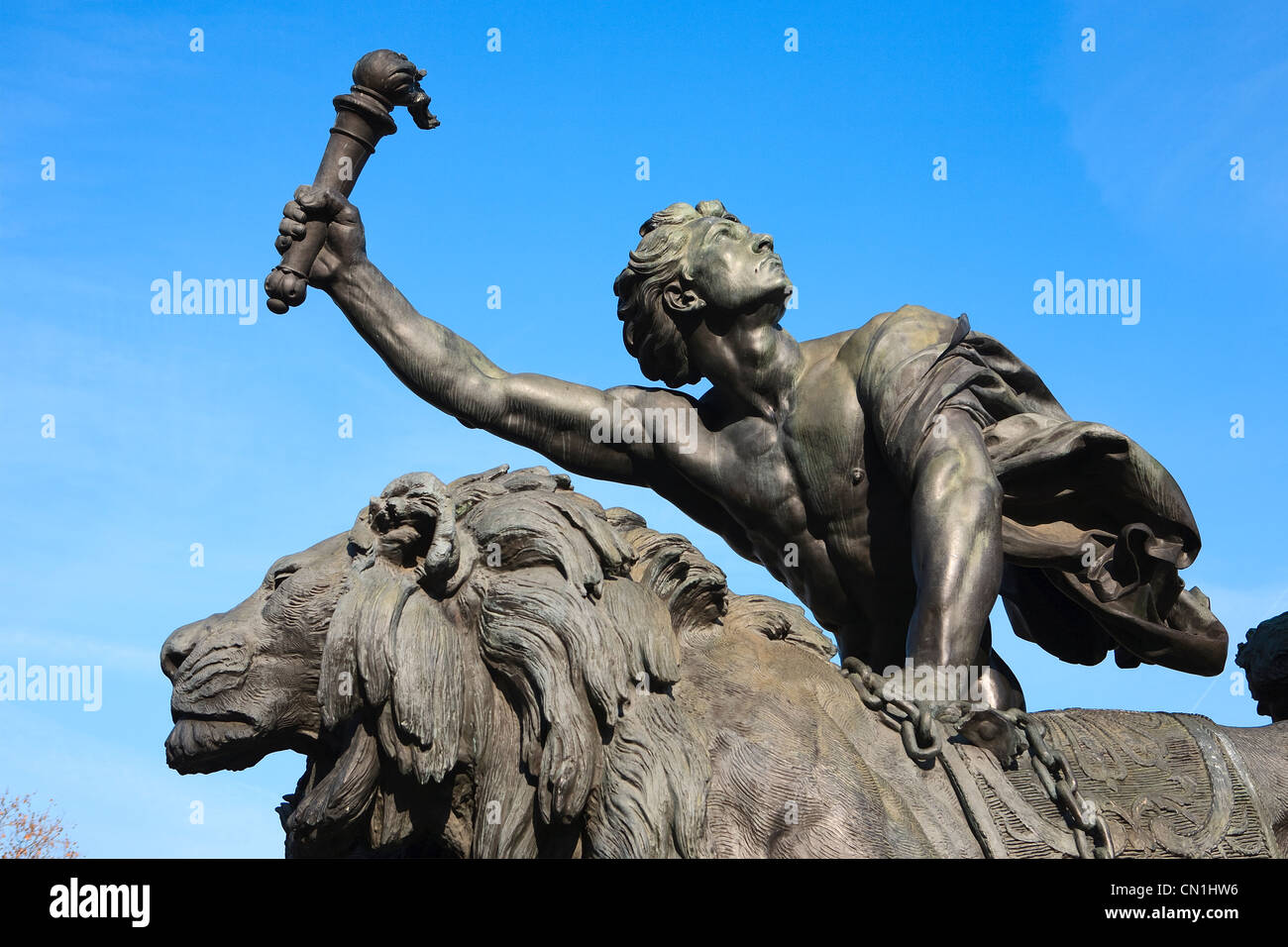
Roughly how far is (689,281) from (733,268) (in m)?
0.13

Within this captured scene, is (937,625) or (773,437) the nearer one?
(937,625)

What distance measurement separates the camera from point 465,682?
3.29 m

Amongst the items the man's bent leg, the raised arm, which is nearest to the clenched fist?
the raised arm

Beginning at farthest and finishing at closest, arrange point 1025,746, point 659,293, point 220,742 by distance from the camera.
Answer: point 659,293 → point 1025,746 → point 220,742

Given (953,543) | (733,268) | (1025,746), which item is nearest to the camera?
(1025,746)

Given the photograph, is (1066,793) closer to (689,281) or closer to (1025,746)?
(1025,746)

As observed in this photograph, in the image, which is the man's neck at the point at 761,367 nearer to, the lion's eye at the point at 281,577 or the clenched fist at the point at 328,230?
the clenched fist at the point at 328,230

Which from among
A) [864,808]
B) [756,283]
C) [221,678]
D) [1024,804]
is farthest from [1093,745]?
[221,678]

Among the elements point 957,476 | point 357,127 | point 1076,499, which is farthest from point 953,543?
point 357,127

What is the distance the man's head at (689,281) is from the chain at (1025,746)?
1.20 m

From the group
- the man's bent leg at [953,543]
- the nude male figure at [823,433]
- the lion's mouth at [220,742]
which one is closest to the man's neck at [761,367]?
the nude male figure at [823,433]
